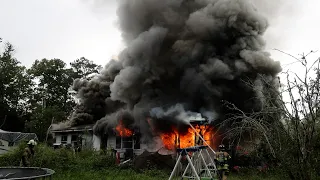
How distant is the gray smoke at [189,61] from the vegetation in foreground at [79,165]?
5.20 m

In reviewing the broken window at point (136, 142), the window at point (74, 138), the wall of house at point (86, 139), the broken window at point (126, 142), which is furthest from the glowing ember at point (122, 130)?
the window at point (74, 138)

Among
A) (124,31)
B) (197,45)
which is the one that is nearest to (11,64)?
(124,31)

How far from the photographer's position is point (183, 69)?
22.2 metres

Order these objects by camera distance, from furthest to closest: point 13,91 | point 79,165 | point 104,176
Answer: point 13,91
point 79,165
point 104,176

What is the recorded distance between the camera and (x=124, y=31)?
28.4 meters

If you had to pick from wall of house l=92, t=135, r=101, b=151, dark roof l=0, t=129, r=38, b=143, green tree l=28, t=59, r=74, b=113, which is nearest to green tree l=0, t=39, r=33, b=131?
green tree l=28, t=59, r=74, b=113

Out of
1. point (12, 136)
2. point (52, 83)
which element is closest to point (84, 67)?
point (52, 83)

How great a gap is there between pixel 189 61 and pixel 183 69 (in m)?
0.78

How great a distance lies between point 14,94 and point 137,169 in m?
36.1

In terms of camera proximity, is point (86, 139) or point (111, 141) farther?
point (86, 139)

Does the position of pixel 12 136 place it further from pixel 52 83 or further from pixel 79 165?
pixel 52 83

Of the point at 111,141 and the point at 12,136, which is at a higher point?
the point at 12,136

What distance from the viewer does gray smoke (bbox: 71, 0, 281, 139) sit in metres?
20.4

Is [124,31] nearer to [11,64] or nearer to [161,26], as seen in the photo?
[161,26]
